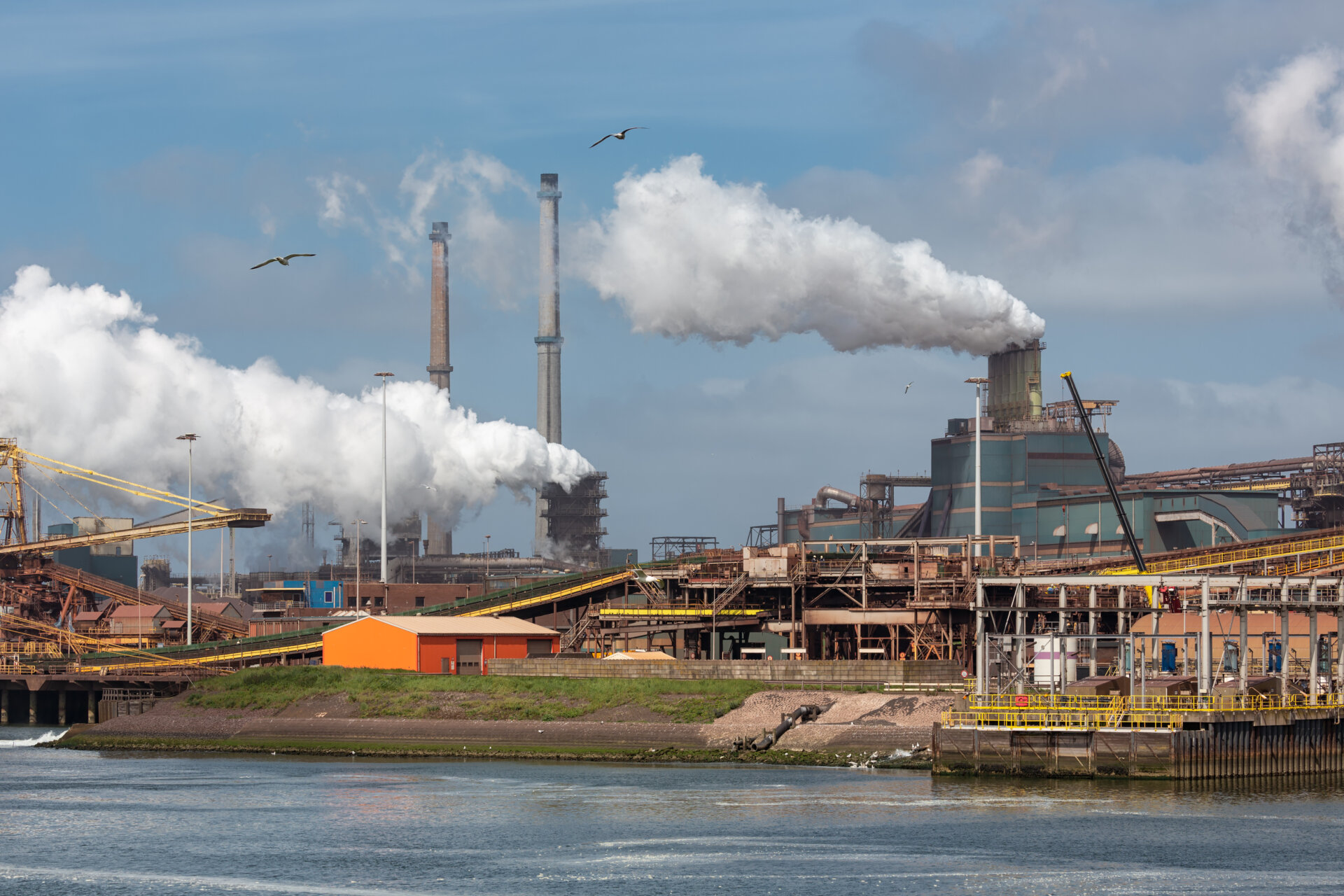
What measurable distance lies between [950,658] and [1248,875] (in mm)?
42377

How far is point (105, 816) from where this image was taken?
55.1 meters

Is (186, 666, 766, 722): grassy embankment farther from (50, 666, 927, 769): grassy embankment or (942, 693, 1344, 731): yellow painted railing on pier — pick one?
(942, 693, 1344, 731): yellow painted railing on pier

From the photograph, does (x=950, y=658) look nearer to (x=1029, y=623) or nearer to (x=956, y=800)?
(x=1029, y=623)

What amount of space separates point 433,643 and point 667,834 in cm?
4164

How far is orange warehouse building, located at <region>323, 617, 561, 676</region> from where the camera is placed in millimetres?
88312

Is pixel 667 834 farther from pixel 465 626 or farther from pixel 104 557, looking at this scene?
pixel 104 557

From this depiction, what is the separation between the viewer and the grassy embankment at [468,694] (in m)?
74.1

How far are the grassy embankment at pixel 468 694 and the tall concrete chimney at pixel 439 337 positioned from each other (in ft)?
316

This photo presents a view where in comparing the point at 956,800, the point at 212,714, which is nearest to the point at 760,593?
the point at 212,714

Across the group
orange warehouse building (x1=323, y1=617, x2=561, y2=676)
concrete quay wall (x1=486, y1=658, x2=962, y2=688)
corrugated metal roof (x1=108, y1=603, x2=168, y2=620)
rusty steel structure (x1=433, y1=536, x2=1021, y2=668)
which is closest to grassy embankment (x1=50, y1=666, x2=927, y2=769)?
concrete quay wall (x1=486, y1=658, x2=962, y2=688)

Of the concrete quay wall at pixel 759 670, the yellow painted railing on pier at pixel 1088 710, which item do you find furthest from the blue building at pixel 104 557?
the yellow painted railing on pier at pixel 1088 710

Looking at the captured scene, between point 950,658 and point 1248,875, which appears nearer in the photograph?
point 1248,875

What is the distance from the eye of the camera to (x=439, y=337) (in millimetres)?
185750

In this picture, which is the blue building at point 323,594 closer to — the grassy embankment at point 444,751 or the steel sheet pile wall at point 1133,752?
the grassy embankment at point 444,751
